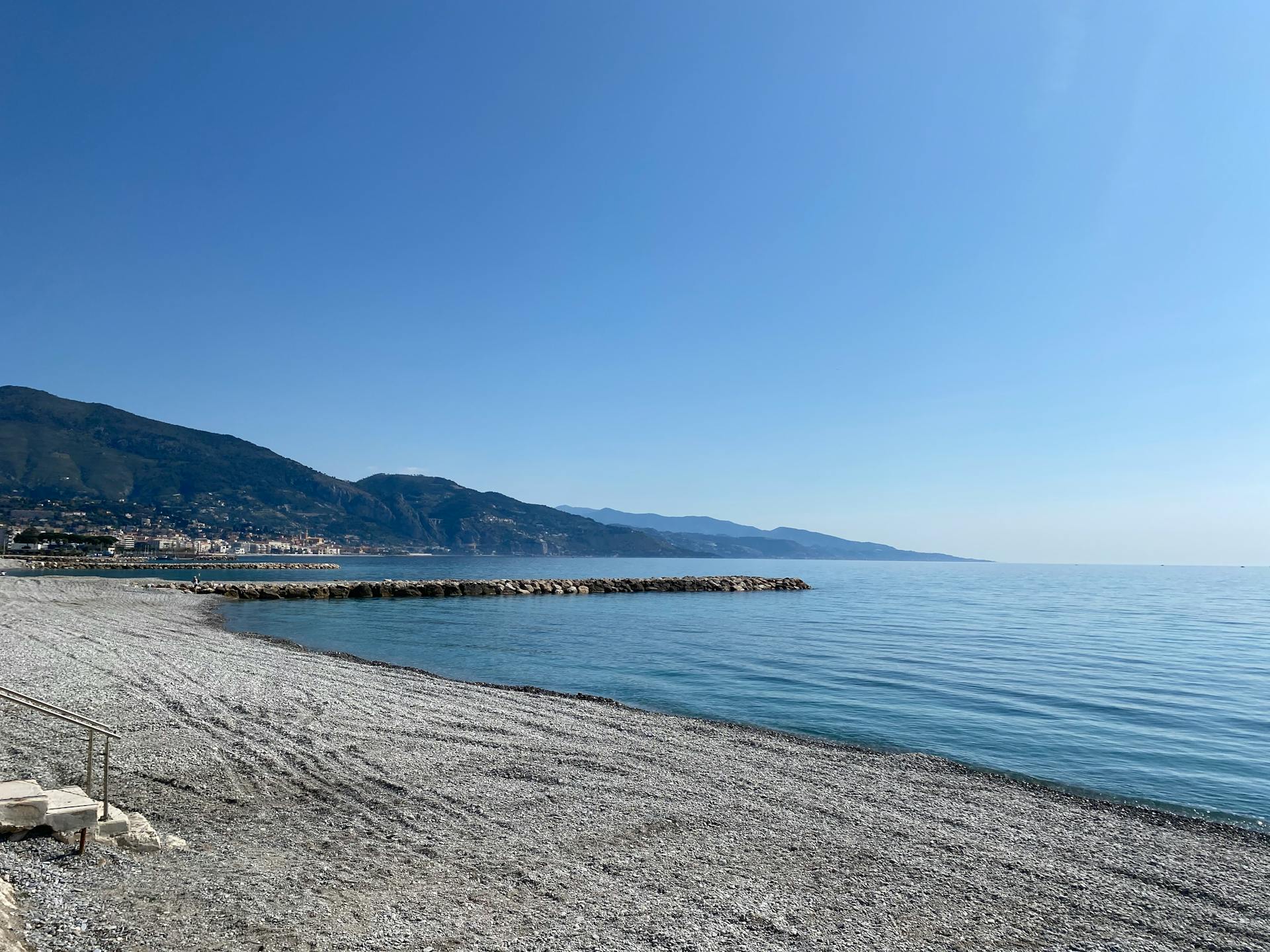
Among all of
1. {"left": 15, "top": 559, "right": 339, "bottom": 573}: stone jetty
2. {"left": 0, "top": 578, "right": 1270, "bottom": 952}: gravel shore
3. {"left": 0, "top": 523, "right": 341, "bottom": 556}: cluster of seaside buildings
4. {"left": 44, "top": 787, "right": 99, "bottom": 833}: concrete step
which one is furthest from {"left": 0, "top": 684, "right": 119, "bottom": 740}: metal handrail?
{"left": 0, "top": 523, "right": 341, "bottom": 556}: cluster of seaside buildings

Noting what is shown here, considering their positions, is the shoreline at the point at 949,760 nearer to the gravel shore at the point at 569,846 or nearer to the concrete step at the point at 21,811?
the gravel shore at the point at 569,846

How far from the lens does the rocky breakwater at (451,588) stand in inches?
2185

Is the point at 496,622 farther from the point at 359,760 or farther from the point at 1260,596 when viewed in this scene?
the point at 1260,596

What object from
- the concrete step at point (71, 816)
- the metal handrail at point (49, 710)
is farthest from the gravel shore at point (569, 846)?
the metal handrail at point (49, 710)

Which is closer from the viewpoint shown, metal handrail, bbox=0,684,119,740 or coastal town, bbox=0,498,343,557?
metal handrail, bbox=0,684,119,740

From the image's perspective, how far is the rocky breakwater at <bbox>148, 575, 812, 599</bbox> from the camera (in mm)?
55500

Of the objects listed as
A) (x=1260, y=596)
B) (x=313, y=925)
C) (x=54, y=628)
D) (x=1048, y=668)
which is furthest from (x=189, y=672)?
(x=1260, y=596)

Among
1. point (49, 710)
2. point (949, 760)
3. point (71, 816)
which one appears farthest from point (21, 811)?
point (949, 760)

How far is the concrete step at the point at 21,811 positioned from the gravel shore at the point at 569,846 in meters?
0.27

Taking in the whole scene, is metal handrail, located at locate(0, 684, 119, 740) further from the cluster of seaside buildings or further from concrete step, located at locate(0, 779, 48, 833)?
the cluster of seaside buildings

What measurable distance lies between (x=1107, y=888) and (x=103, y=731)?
10.9 m

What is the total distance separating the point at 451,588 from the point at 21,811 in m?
57.0

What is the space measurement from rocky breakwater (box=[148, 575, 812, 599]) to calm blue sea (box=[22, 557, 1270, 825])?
4.21m

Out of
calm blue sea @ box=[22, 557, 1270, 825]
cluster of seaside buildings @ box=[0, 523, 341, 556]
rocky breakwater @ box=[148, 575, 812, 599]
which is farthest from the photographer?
cluster of seaside buildings @ box=[0, 523, 341, 556]
